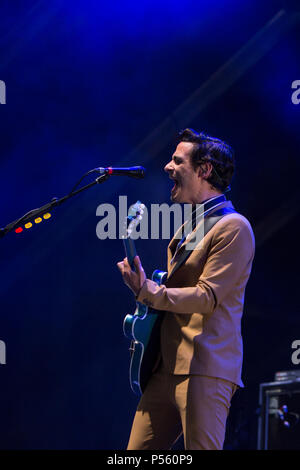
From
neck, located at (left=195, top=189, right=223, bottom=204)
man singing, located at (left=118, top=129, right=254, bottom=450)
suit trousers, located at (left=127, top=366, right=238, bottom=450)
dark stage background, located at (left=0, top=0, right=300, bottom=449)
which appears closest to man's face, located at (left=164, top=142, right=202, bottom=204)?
neck, located at (left=195, top=189, right=223, bottom=204)

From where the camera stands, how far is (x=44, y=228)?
456 cm

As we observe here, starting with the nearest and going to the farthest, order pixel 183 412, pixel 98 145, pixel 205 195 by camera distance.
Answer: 1. pixel 183 412
2. pixel 205 195
3. pixel 98 145

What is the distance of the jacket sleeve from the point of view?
6.84 ft

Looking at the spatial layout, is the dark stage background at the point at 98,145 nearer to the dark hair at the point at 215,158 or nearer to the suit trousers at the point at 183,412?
the dark hair at the point at 215,158

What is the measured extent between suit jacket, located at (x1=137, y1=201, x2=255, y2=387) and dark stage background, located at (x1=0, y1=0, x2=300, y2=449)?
97.3 inches

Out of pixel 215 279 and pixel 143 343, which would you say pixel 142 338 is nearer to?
pixel 143 343

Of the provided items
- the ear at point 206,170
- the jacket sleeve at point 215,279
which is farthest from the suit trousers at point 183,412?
the ear at point 206,170

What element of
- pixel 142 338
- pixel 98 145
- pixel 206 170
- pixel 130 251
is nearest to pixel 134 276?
pixel 130 251

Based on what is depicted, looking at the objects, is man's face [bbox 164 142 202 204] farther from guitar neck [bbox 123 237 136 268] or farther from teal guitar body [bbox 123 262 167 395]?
teal guitar body [bbox 123 262 167 395]

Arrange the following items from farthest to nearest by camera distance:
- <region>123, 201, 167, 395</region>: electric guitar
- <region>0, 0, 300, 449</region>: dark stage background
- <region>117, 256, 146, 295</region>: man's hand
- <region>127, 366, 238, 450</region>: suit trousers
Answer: <region>0, 0, 300, 449</region>: dark stage background, <region>123, 201, 167, 395</region>: electric guitar, <region>117, 256, 146, 295</region>: man's hand, <region>127, 366, 238, 450</region>: suit trousers

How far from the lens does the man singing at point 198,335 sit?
2031mm

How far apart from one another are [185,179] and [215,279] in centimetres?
62

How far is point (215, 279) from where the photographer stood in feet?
6.98

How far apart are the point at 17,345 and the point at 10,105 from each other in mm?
1942
